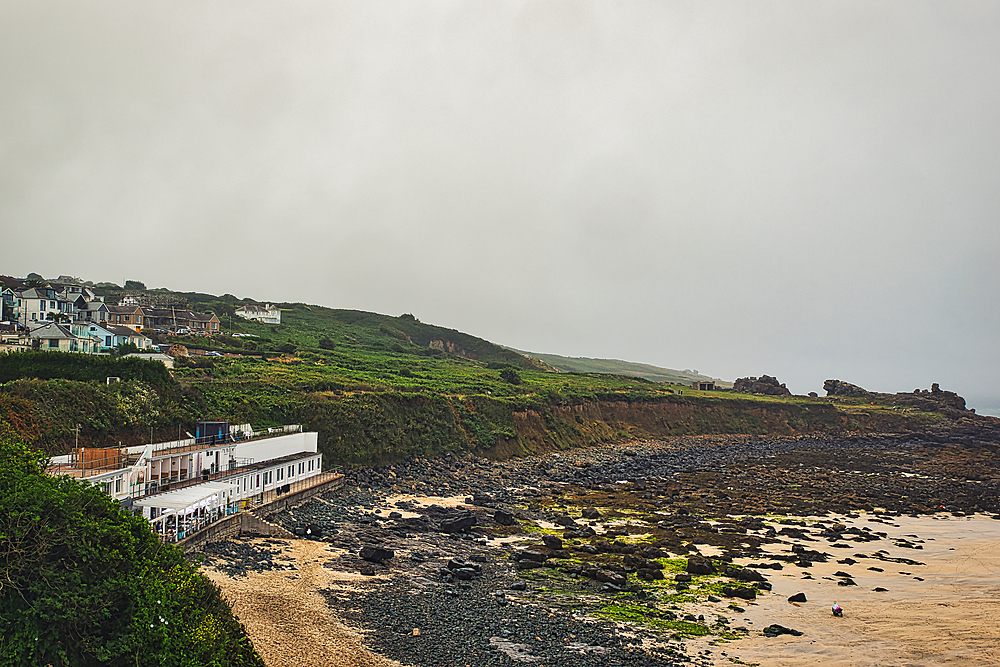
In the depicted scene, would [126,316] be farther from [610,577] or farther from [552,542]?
[610,577]

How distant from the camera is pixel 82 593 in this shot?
13.8 metres

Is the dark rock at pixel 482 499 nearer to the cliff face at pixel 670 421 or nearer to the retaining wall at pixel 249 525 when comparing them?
→ the retaining wall at pixel 249 525

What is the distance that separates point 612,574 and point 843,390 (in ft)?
506

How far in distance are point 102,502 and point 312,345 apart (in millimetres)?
93827

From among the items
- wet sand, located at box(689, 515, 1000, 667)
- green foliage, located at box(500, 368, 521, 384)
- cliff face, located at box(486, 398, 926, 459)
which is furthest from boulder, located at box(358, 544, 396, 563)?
green foliage, located at box(500, 368, 521, 384)

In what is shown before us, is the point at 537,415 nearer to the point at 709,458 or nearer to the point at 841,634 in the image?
the point at 709,458

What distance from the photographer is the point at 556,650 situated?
68.2 ft

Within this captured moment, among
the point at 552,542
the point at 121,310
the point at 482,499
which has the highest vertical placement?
the point at 121,310

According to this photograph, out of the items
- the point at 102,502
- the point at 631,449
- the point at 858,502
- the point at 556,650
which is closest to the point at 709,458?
the point at 631,449

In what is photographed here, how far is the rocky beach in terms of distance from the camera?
70.5 feet

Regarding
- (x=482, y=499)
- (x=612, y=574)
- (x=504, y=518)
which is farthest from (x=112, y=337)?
(x=612, y=574)

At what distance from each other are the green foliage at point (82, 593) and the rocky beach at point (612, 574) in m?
5.65

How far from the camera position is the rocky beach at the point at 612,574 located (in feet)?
70.5

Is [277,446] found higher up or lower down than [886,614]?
higher up
